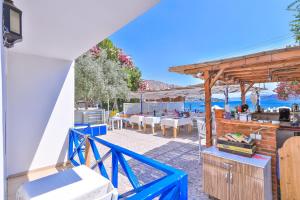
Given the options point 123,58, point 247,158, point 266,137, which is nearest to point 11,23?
point 247,158

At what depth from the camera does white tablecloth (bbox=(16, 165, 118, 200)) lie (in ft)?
4.83

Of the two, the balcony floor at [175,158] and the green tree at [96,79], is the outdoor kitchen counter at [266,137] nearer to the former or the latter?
the balcony floor at [175,158]

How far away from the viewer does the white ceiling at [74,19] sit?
2.05m

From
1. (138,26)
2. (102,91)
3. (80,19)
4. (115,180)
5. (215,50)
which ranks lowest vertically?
(115,180)

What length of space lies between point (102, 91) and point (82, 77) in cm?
120

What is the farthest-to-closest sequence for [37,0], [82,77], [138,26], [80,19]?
[138,26] < [82,77] < [80,19] < [37,0]

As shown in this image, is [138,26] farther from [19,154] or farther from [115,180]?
[115,180]

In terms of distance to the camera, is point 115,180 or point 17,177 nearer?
point 115,180

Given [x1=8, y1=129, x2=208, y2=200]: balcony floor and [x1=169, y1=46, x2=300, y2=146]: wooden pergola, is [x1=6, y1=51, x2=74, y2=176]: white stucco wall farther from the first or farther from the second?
[x1=169, y1=46, x2=300, y2=146]: wooden pergola

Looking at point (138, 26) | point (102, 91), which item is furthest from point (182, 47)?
point (102, 91)

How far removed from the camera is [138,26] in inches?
615

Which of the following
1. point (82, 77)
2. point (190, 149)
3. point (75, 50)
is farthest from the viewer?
point (82, 77)

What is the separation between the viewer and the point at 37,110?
169 inches

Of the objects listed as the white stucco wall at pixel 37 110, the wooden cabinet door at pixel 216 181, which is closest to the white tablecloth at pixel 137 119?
the white stucco wall at pixel 37 110
